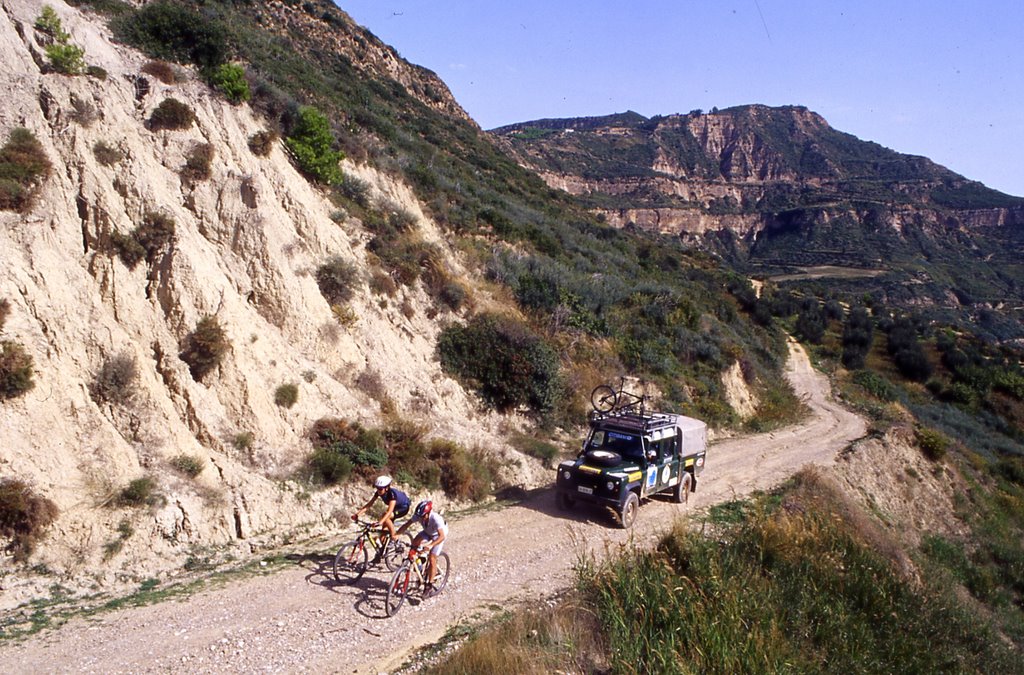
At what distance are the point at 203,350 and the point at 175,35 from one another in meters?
11.2

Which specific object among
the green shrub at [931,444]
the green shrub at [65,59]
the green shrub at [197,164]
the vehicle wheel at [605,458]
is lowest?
the green shrub at [931,444]

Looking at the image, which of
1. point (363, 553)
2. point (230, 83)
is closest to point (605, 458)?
point (363, 553)

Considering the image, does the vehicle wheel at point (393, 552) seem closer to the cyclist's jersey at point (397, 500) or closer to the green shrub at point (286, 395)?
the cyclist's jersey at point (397, 500)

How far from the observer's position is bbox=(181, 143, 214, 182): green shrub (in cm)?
1523

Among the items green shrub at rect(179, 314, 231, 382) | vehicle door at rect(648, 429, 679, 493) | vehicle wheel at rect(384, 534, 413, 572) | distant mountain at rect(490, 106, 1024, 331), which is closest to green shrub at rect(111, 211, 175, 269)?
green shrub at rect(179, 314, 231, 382)

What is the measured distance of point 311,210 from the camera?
1762 cm

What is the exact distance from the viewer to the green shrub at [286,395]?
42.6 ft

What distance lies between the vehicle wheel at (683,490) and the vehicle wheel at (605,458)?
2473 mm

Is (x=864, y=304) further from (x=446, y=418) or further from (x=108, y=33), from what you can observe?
(x=108, y=33)

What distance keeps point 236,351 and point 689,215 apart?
98.6 meters

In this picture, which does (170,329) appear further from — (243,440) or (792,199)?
(792,199)

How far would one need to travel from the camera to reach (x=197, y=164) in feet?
50.4

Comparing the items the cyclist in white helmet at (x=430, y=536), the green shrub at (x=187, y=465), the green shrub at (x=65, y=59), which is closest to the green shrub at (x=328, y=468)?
the green shrub at (x=187, y=465)

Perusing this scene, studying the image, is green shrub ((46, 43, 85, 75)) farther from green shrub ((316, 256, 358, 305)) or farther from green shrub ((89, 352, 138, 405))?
green shrub ((89, 352, 138, 405))
